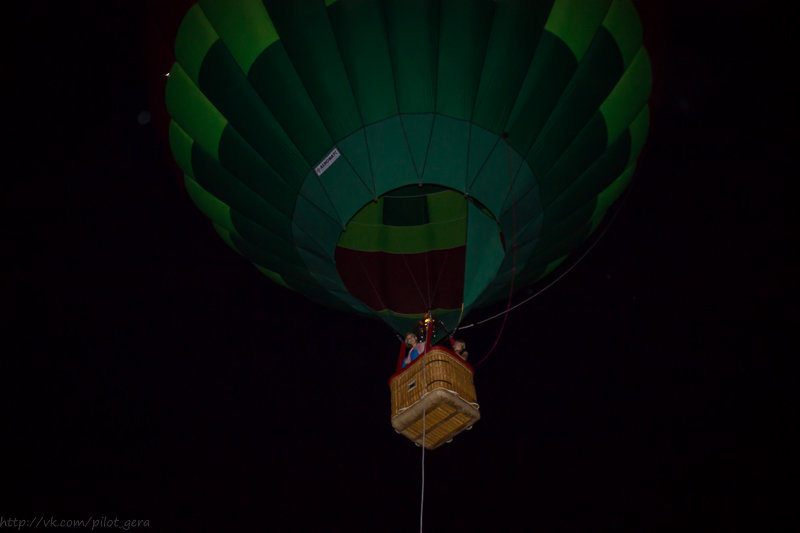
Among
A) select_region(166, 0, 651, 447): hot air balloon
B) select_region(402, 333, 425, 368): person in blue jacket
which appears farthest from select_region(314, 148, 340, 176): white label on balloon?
select_region(402, 333, 425, 368): person in blue jacket

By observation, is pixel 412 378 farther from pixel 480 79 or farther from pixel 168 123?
pixel 168 123

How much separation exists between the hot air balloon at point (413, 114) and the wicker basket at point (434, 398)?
0.08 feet

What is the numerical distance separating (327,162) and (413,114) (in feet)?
2.08

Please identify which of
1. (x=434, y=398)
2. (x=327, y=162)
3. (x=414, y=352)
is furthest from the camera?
(x=327, y=162)

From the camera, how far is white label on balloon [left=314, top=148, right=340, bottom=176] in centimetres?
449

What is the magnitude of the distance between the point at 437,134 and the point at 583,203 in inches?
53.8

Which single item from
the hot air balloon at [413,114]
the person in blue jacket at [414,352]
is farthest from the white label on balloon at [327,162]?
the person in blue jacket at [414,352]

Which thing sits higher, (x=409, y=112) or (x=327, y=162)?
(x=409, y=112)

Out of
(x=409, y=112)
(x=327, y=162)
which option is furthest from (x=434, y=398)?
(x=409, y=112)

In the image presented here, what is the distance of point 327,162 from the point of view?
4512 millimetres

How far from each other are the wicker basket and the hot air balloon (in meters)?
0.02

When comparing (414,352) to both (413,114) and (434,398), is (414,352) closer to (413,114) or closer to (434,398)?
(434,398)

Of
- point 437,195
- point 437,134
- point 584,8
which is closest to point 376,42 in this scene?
point 437,134

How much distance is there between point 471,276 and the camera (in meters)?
5.00
